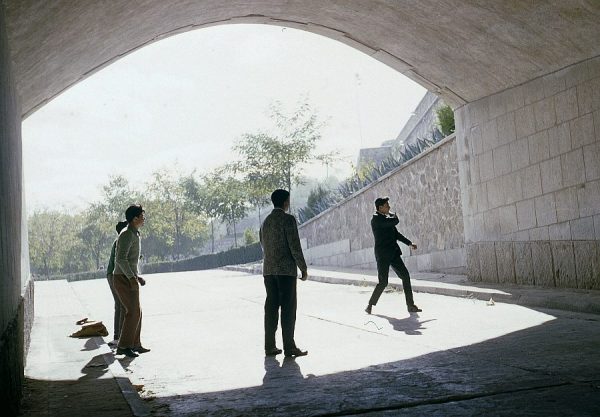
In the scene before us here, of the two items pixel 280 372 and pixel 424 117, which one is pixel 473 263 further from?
pixel 424 117

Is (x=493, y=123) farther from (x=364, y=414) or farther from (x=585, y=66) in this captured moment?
(x=364, y=414)

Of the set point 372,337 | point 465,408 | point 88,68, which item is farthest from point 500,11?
point 465,408

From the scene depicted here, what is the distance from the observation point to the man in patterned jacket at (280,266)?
7.88 meters

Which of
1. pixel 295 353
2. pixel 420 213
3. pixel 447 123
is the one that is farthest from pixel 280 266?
pixel 420 213

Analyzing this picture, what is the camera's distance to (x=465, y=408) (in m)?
4.84

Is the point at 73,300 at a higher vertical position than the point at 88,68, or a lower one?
lower

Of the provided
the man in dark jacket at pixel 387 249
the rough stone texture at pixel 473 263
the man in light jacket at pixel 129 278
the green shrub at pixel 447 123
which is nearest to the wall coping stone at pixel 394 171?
the green shrub at pixel 447 123

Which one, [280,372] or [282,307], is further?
[282,307]

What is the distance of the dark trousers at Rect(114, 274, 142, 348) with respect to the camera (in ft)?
28.1

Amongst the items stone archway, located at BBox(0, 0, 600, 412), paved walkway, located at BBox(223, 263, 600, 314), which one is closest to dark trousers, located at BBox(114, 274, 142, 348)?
stone archway, located at BBox(0, 0, 600, 412)

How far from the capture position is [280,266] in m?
7.91

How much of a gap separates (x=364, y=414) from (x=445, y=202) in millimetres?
13485

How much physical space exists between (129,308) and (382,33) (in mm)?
7244

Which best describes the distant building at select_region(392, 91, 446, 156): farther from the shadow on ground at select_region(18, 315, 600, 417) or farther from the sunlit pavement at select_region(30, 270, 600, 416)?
the shadow on ground at select_region(18, 315, 600, 417)
